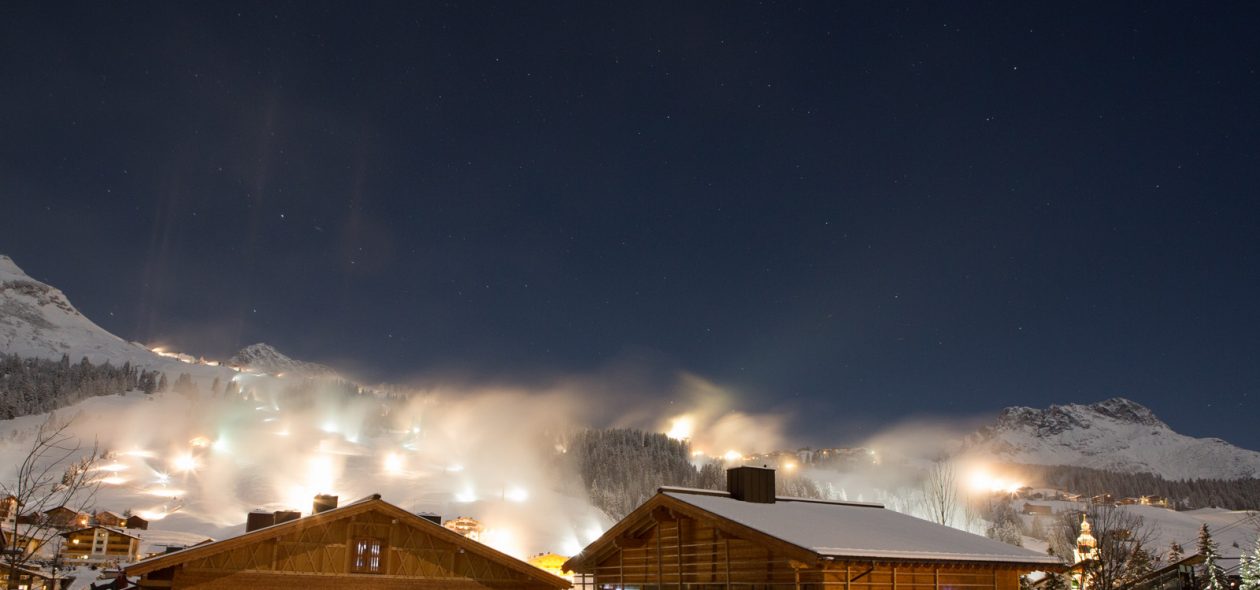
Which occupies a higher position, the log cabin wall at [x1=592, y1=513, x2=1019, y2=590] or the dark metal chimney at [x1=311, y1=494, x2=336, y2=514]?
the dark metal chimney at [x1=311, y1=494, x2=336, y2=514]

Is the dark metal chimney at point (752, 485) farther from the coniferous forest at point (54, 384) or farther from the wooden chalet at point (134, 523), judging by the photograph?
the coniferous forest at point (54, 384)

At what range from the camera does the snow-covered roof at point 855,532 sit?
20.1 meters

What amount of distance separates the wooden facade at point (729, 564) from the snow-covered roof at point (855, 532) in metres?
0.17

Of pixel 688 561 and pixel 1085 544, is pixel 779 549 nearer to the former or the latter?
pixel 688 561

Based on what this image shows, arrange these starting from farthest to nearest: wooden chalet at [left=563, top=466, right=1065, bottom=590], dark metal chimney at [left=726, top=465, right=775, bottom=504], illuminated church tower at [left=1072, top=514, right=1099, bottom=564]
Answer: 1. illuminated church tower at [left=1072, top=514, right=1099, bottom=564]
2. dark metal chimney at [left=726, top=465, right=775, bottom=504]
3. wooden chalet at [left=563, top=466, right=1065, bottom=590]

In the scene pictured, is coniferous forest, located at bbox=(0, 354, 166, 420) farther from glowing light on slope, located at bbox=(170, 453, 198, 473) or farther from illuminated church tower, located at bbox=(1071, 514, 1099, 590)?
illuminated church tower, located at bbox=(1071, 514, 1099, 590)

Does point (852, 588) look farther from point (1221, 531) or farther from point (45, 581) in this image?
point (1221, 531)

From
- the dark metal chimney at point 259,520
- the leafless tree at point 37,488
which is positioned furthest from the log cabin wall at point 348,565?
the dark metal chimney at point 259,520

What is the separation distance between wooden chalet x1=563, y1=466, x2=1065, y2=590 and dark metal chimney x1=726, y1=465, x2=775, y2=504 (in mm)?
30

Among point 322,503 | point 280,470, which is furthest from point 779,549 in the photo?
point 280,470

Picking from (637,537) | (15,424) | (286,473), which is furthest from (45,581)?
(15,424)

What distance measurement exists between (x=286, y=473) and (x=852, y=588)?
12697cm

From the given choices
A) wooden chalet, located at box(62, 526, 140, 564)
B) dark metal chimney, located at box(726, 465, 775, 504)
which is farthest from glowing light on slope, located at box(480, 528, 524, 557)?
dark metal chimney, located at box(726, 465, 775, 504)

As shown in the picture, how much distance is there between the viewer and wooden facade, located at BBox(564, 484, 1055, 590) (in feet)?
67.7
